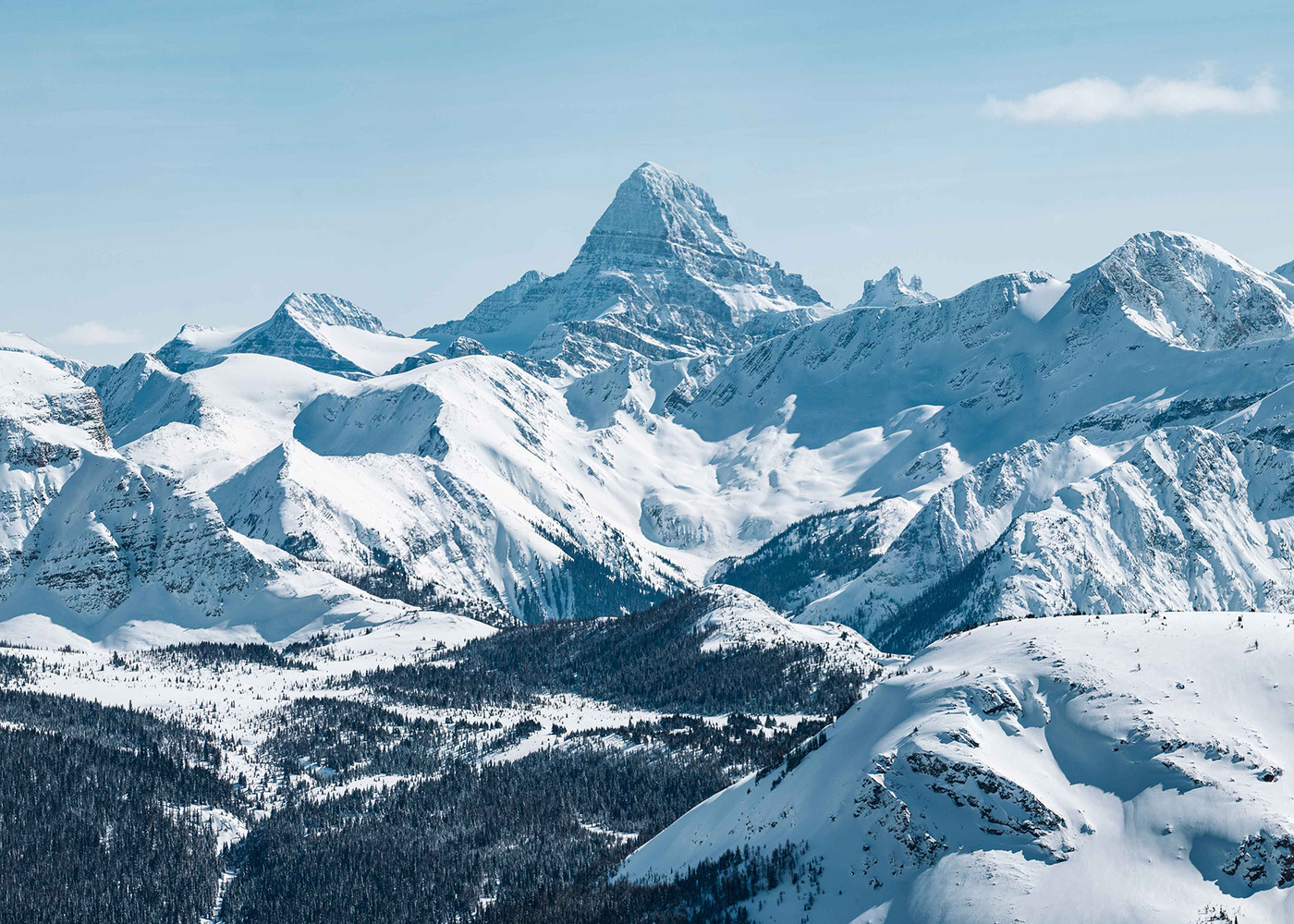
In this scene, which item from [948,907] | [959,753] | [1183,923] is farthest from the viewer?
[959,753]

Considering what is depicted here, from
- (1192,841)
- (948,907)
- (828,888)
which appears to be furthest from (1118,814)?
(828,888)

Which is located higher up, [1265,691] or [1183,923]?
[1265,691]

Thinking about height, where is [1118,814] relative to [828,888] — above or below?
above

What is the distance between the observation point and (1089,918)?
178m

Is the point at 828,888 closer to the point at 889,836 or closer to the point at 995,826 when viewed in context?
the point at 889,836

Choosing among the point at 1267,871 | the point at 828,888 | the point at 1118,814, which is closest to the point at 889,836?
the point at 828,888

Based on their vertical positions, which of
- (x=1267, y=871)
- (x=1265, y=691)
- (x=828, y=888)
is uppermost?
(x=1265, y=691)

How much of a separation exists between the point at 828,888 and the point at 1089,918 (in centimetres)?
3551

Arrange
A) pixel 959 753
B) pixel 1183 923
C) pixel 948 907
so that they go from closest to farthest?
pixel 1183 923, pixel 948 907, pixel 959 753

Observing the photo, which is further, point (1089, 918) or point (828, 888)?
point (828, 888)

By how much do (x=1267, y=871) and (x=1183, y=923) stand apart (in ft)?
39.6

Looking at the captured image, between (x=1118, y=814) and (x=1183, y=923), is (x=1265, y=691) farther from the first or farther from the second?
(x=1183, y=923)

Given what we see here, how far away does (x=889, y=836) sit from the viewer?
198375 mm

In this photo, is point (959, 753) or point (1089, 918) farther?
point (959, 753)
